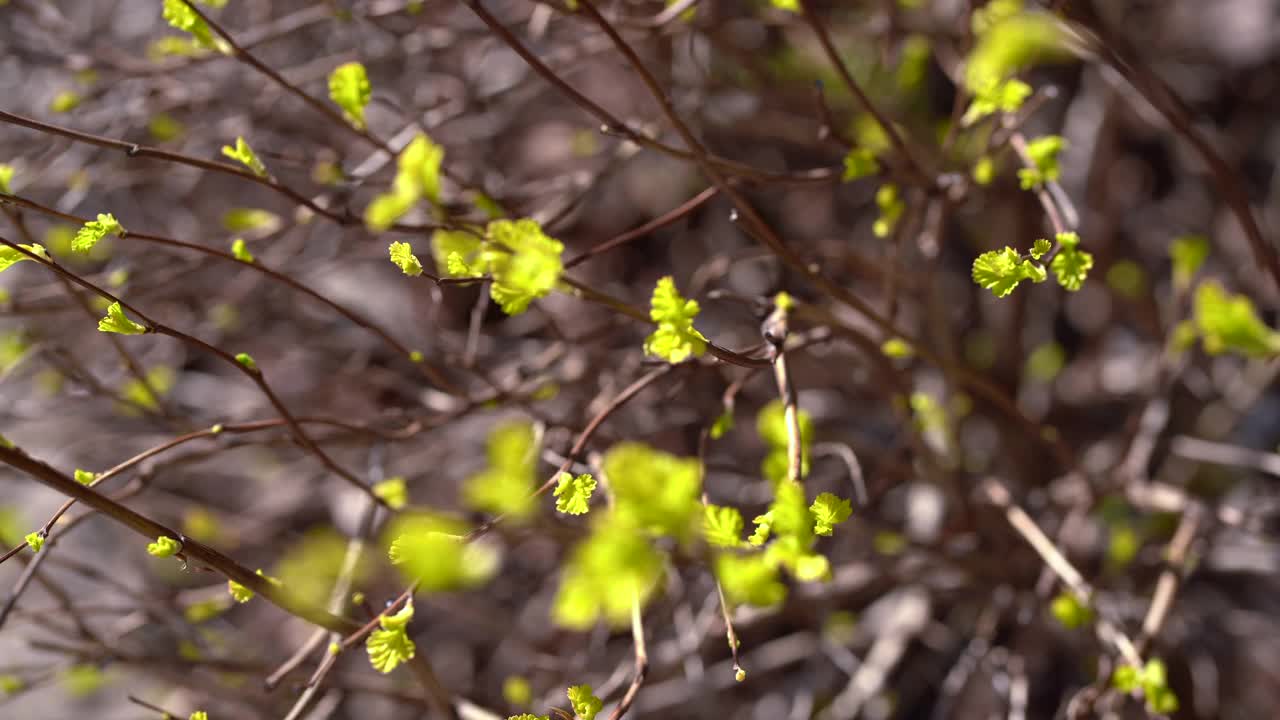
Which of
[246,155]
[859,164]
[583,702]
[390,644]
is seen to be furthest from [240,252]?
[859,164]

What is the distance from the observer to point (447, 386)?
135 centimetres

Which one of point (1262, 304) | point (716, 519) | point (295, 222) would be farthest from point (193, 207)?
point (1262, 304)

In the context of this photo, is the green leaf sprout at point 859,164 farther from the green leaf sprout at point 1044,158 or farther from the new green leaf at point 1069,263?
the new green leaf at point 1069,263

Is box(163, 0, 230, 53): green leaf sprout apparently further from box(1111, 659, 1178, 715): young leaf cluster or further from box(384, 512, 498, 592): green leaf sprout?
box(1111, 659, 1178, 715): young leaf cluster

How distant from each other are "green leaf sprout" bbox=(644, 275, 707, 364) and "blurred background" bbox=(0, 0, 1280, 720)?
32 centimetres

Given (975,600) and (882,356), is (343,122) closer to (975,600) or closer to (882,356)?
(882,356)

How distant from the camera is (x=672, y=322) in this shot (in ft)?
2.76

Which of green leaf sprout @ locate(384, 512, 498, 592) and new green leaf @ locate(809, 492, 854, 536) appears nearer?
green leaf sprout @ locate(384, 512, 498, 592)

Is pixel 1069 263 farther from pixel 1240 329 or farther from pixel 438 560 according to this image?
pixel 438 560

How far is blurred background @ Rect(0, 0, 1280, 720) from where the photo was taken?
61.4 inches

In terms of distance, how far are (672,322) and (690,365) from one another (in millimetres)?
433

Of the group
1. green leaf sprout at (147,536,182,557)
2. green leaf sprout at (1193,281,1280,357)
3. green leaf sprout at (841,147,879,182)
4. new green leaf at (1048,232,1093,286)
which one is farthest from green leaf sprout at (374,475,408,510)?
green leaf sprout at (1193,281,1280,357)

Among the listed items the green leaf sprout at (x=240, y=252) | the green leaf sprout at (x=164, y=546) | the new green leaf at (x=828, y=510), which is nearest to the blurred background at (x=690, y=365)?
the green leaf sprout at (x=240, y=252)

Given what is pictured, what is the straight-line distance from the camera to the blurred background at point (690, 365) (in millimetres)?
1559
